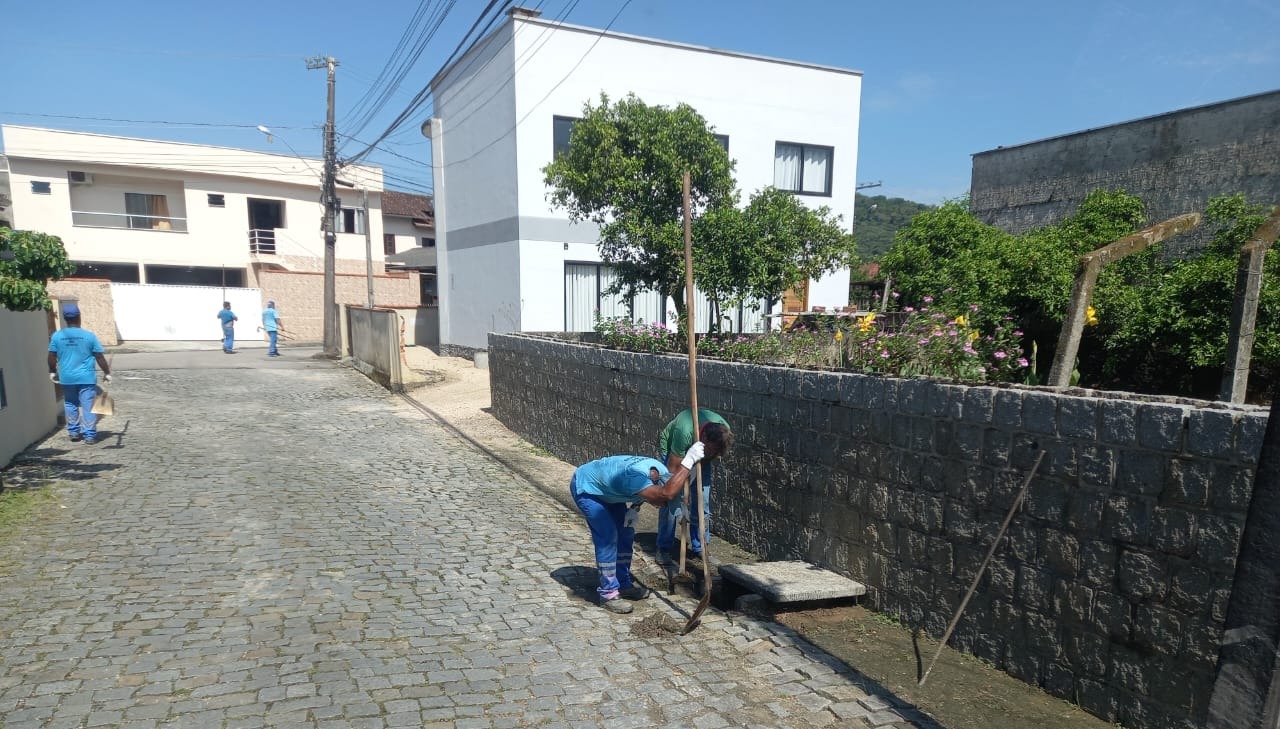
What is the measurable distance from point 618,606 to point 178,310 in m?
27.1

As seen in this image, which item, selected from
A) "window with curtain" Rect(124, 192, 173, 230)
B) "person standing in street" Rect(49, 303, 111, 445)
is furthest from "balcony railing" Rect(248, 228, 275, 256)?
"person standing in street" Rect(49, 303, 111, 445)

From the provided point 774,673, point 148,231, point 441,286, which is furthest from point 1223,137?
point 148,231

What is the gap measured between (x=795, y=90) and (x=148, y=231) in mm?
25238

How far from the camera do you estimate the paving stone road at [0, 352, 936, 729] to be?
12.2 feet

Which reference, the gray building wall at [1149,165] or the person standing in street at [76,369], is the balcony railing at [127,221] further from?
the gray building wall at [1149,165]

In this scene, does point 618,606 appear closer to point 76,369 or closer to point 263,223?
point 76,369

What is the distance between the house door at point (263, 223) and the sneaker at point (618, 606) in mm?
30121

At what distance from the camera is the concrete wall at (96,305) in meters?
23.7

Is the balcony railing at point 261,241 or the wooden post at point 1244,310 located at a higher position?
the balcony railing at point 261,241

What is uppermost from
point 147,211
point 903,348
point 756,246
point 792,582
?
point 147,211

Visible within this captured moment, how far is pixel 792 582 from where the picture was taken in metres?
4.94

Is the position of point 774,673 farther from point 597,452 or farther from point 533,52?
Answer: point 533,52

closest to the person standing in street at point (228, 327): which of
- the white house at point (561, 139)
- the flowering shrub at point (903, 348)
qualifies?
the white house at point (561, 139)

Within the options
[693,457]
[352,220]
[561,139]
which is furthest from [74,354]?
[352,220]
